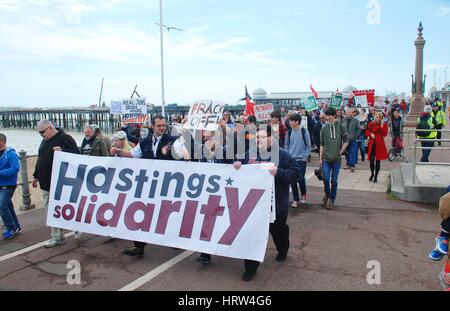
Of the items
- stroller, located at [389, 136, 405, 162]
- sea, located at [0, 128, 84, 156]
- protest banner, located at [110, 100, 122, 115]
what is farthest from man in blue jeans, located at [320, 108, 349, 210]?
sea, located at [0, 128, 84, 156]

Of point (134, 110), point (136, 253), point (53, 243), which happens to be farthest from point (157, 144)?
point (134, 110)

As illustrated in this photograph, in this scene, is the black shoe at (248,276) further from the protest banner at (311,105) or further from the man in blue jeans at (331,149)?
the protest banner at (311,105)

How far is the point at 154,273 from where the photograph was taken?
4730 millimetres

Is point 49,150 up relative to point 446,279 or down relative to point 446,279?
up

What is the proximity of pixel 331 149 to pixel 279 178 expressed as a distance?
10.0 feet

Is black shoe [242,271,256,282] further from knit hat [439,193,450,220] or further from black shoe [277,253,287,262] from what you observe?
knit hat [439,193,450,220]

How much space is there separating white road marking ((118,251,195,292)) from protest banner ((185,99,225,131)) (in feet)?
8.46

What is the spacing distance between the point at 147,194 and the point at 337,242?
2.97m

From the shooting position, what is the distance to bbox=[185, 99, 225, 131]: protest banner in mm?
7035

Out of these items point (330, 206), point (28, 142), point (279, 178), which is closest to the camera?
point (279, 178)

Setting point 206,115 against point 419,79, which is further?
point 419,79

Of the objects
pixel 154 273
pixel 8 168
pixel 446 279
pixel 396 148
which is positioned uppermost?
pixel 8 168

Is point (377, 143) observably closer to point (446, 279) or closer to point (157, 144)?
point (157, 144)

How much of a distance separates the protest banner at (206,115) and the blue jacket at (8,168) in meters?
3.12
